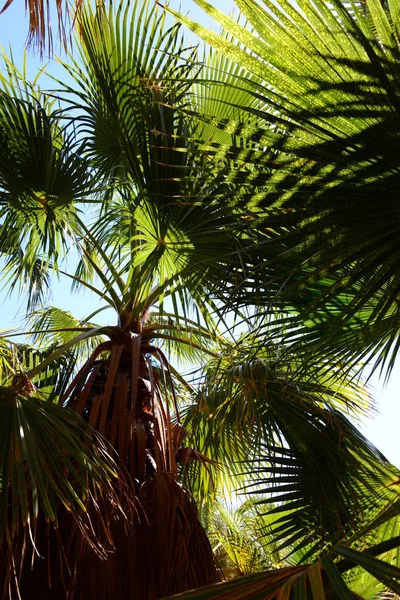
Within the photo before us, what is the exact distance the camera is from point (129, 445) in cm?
302

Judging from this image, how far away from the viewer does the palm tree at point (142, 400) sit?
2480mm

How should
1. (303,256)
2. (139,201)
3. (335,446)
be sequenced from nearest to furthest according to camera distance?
(303,256) < (139,201) < (335,446)

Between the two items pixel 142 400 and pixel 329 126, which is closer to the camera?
pixel 329 126

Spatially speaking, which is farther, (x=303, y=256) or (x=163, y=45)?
(x=163, y=45)

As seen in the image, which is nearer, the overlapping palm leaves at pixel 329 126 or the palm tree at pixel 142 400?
the overlapping palm leaves at pixel 329 126

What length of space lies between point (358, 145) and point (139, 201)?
1419 mm

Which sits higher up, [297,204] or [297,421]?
[297,421]

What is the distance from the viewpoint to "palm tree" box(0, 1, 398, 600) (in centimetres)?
248

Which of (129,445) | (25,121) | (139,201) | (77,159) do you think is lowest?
(129,445)

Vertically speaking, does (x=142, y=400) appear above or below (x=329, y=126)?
above

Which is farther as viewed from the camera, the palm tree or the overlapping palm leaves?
the palm tree

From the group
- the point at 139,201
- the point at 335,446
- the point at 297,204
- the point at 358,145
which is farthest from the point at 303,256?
the point at 335,446

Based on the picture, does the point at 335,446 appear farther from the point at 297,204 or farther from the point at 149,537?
the point at 297,204

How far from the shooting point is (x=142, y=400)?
128 inches
